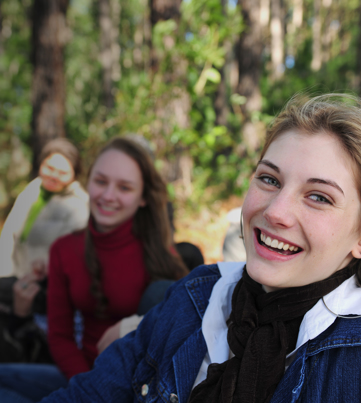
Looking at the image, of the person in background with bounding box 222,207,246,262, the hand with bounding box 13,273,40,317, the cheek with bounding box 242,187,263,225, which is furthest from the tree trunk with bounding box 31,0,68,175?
the cheek with bounding box 242,187,263,225

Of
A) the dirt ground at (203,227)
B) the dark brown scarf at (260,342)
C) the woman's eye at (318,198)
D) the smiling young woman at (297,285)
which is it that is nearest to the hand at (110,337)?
the smiling young woman at (297,285)

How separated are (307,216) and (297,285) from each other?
0.22 m

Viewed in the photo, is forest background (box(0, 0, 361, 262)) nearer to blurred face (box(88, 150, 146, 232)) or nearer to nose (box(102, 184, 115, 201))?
blurred face (box(88, 150, 146, 232))

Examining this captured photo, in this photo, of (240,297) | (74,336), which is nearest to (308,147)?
(240,297)

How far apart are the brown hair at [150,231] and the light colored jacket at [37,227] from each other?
125 centimetres

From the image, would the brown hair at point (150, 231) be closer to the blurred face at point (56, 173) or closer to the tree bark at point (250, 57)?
the blurred face at point (56, 173)

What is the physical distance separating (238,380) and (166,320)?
422mm

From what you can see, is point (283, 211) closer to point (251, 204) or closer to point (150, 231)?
point (251, 204)

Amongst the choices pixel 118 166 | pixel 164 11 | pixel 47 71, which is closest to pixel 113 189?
pixel 118 166

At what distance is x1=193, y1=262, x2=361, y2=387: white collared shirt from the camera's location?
3.73ft

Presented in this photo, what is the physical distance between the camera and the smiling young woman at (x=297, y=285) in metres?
1.11

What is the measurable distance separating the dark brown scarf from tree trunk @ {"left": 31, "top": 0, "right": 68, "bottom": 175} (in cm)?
458

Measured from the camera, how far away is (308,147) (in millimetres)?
1155

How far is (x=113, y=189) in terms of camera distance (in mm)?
2387
